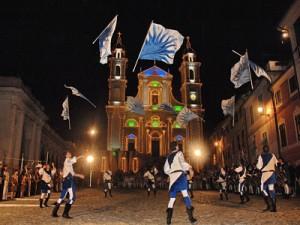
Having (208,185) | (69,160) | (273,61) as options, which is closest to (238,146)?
(208,185)

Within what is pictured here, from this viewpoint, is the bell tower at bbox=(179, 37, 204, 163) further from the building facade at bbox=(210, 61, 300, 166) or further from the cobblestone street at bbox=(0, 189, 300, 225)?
the cobblestone street at bbox=(0, 189, 300, 225)

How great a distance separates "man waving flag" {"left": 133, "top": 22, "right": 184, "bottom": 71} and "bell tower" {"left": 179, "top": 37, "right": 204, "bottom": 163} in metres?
46.0

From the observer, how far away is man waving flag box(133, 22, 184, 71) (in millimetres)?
12398

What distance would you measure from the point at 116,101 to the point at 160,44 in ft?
154

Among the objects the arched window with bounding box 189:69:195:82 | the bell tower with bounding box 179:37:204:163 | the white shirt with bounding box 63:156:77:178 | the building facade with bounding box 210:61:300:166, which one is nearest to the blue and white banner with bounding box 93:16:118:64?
the white shirt with bounding box 63:156:77:178

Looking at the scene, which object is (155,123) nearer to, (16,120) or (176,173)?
(16,120)

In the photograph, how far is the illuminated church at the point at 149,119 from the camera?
5525cm

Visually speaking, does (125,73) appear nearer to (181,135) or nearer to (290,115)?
(181,135)

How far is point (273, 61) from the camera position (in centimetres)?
2709

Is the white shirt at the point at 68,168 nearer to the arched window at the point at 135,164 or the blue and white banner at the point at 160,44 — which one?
the blue and white banner at the point at 160,44

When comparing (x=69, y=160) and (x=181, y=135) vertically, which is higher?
(x=181, y=135)

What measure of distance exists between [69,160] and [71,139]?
164ft

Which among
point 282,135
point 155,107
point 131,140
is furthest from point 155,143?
point 282,135

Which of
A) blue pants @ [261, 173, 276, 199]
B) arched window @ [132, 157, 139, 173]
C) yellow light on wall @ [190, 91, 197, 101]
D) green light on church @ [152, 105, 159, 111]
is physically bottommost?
blue pants @ [261, 173, 276, 199]
